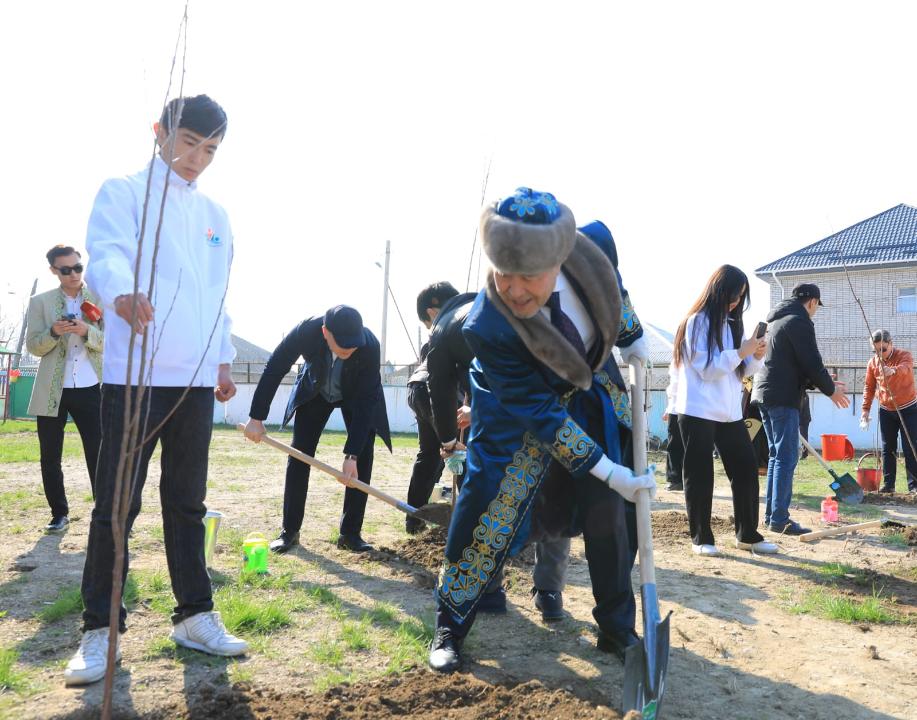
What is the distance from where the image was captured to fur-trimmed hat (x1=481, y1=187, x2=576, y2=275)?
7.86 ft

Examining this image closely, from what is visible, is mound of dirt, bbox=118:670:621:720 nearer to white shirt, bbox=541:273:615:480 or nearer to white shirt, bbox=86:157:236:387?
white shirt, bbox=541:273:615:480

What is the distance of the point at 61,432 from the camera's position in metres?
5.22

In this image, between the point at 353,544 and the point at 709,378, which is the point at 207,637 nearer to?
the point at 353,544

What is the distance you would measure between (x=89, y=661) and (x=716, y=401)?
12.2 feet

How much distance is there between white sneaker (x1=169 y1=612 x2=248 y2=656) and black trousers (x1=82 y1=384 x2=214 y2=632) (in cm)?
4

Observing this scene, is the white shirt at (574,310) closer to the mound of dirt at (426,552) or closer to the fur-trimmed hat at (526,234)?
the fur-trimmed hat at (526,234)

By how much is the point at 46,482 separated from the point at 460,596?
3.64m

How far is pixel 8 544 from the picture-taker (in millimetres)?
4770

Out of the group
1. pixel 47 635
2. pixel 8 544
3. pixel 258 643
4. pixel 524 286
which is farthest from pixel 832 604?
pixel 8 544

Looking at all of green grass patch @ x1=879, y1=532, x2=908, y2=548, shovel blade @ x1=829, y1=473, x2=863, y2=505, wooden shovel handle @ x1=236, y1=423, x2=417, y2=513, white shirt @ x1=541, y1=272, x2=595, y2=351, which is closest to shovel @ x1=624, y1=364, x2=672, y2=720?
white shirt @ x1=541, y1=272, x2=595, y2=351

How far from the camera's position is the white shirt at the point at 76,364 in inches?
196

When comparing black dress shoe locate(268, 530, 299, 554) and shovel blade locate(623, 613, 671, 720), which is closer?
shovel blade locate(623, 613, 671, 720)

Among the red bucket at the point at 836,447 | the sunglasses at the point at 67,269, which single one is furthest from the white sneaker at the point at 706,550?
the red bucket at the point at 836,447

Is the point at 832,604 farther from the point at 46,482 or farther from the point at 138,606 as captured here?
the point at 46,482
